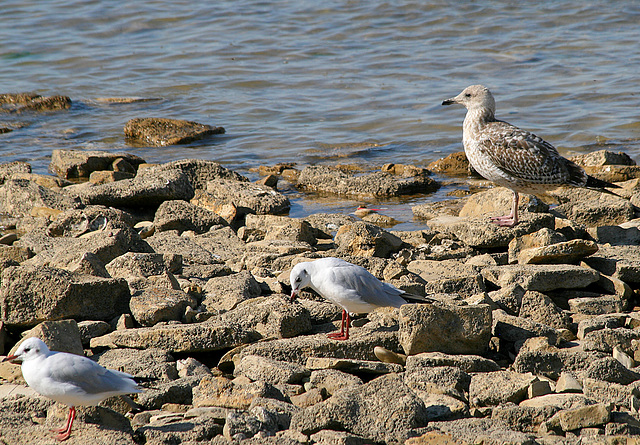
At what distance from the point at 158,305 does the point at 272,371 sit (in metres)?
1.22

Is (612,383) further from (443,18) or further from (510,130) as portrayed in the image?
(443,18)

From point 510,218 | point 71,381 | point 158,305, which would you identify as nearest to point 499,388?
point 71,381

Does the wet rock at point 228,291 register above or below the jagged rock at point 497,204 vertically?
above

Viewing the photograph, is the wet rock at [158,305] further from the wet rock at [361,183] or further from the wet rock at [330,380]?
the wet rock at [361,183]

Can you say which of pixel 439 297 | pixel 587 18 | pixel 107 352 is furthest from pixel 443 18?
pixel 107 352

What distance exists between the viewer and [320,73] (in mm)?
15914

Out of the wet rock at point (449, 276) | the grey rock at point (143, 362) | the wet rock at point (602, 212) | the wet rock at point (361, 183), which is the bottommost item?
the wet rock at point (361, 183)

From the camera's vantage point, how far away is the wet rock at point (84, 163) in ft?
33.9

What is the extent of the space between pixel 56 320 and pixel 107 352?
0.54 m

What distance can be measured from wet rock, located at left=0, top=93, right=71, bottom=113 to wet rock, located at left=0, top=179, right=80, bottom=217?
684cm

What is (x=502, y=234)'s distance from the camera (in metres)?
6.36

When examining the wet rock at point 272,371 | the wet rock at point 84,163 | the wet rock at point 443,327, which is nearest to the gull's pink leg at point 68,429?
the wet rock at point 272,371

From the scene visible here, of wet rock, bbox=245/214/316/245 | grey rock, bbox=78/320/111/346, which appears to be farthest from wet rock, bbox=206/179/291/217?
grey rock, bbox=78/320/111/346

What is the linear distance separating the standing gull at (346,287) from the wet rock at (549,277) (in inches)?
40.9
